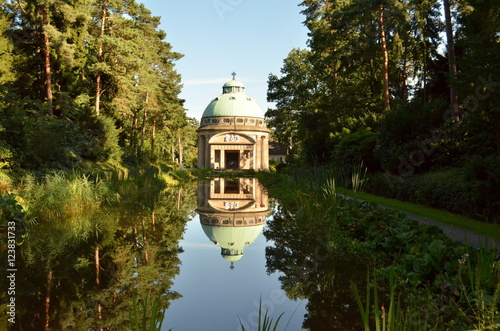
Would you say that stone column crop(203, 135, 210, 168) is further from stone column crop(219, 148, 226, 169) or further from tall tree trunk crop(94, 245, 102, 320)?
tall tree trunk crop(94, 245, 102, 320)

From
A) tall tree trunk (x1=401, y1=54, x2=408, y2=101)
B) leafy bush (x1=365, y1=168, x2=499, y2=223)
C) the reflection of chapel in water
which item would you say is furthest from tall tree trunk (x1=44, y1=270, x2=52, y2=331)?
tall tree trunk (x1=401, y1=54, x2=408, y2=101)

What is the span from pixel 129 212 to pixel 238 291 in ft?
21.4

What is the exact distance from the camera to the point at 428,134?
1387 centimetres

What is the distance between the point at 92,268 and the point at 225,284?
6.82ft

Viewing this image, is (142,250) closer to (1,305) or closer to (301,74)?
(1,305)

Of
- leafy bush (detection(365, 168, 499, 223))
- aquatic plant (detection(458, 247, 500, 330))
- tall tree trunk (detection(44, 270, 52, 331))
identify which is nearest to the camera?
aquatic plant (detection(458, 247, 500, 330))

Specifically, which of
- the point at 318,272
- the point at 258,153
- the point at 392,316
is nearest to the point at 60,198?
the point at 318,272

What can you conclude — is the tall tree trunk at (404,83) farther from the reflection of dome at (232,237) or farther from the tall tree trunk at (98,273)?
the tall tree trunk at (98,273)

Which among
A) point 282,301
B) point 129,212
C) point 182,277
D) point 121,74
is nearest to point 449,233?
point 282,301

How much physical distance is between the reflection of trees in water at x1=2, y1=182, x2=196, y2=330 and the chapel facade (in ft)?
128

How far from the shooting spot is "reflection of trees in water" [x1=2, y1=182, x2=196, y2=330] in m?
3.87

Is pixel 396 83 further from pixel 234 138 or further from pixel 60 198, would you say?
pixel 234 138

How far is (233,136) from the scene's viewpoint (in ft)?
159

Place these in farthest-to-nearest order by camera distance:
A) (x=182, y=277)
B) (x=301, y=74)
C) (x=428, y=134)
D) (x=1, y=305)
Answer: (x=301, y=74), (x=428, y=134), (x=182, y=277), (x=1, y=305)
